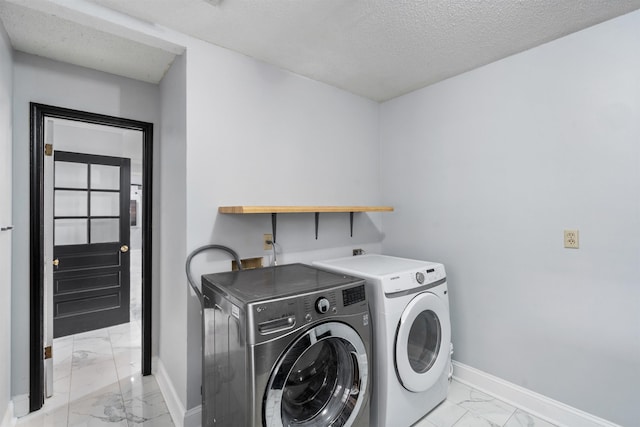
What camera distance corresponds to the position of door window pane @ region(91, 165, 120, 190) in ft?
10.6

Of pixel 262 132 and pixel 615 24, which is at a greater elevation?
pixel 615 24

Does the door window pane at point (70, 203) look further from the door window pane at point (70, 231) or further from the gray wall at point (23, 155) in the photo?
the gray wall at point (23, 155)

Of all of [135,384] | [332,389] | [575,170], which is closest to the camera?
[332,389]

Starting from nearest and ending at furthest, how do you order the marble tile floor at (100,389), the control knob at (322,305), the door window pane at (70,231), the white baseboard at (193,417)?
the control knob at (322,305) → the white baseboard at (193,417) → the marble tile floor at (100,389) → the door window pane at (70,231)

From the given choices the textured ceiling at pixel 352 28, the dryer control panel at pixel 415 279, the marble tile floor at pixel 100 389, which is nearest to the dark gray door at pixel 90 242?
the marble tile floor at pixel 100 389

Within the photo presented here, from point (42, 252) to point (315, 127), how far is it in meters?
2.06

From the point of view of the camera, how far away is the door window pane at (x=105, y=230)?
10.6 feet

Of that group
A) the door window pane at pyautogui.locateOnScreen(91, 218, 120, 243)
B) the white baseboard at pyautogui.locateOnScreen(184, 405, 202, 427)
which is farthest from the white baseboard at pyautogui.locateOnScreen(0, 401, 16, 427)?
the door window pane at pyautogui.locateOnScreen(91, 218, 120, 243)

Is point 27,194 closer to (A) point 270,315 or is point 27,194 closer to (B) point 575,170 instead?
(A) point 270,315

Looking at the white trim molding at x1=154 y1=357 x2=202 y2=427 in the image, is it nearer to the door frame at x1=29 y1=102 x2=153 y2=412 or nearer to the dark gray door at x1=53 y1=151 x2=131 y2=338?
the door frame at x1=29 y1=102 x2=153 y2=412

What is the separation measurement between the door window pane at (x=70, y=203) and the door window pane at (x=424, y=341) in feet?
11.2

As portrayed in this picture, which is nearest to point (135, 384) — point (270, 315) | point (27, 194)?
point (27, 194)

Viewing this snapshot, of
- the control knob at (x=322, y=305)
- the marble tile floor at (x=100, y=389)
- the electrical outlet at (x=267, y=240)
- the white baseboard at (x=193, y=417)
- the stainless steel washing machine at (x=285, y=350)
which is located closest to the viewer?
the stainless steel washing machine at (x=285, y=350)

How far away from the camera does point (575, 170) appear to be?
1.75m
